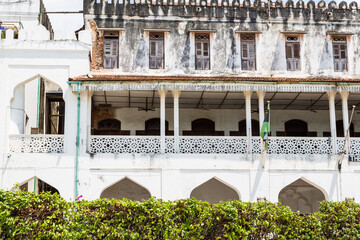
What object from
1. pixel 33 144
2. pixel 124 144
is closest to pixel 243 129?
pixel 124 144

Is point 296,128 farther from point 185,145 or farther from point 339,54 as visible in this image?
point 185,145

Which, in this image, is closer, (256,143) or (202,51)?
(256,143)

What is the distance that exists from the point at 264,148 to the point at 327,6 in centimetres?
732

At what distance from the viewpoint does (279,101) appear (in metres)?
20.0

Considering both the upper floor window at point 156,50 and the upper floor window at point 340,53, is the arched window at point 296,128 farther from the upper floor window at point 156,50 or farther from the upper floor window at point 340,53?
the upper floor window at point 156,50

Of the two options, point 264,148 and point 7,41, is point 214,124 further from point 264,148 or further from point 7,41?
point 7,41

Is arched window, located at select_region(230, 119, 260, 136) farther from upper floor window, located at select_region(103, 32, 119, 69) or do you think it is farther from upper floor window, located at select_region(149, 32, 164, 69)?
upper floor window, located at select_region(103, 32, 119, 69)

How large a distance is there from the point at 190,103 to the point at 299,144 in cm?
445

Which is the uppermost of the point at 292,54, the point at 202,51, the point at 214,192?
the point at 202,51

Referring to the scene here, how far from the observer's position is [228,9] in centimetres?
2077

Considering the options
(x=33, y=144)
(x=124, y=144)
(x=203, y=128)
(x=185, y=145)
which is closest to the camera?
(x=33, y=144)

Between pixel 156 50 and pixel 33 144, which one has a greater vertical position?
pixel 156 50

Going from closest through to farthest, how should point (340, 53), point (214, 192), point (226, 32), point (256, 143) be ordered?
point (256, 143)
point (214, 192)
point (226, 32)
point (340, 53)

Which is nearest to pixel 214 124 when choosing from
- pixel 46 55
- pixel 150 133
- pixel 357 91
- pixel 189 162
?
pixel 150 133
